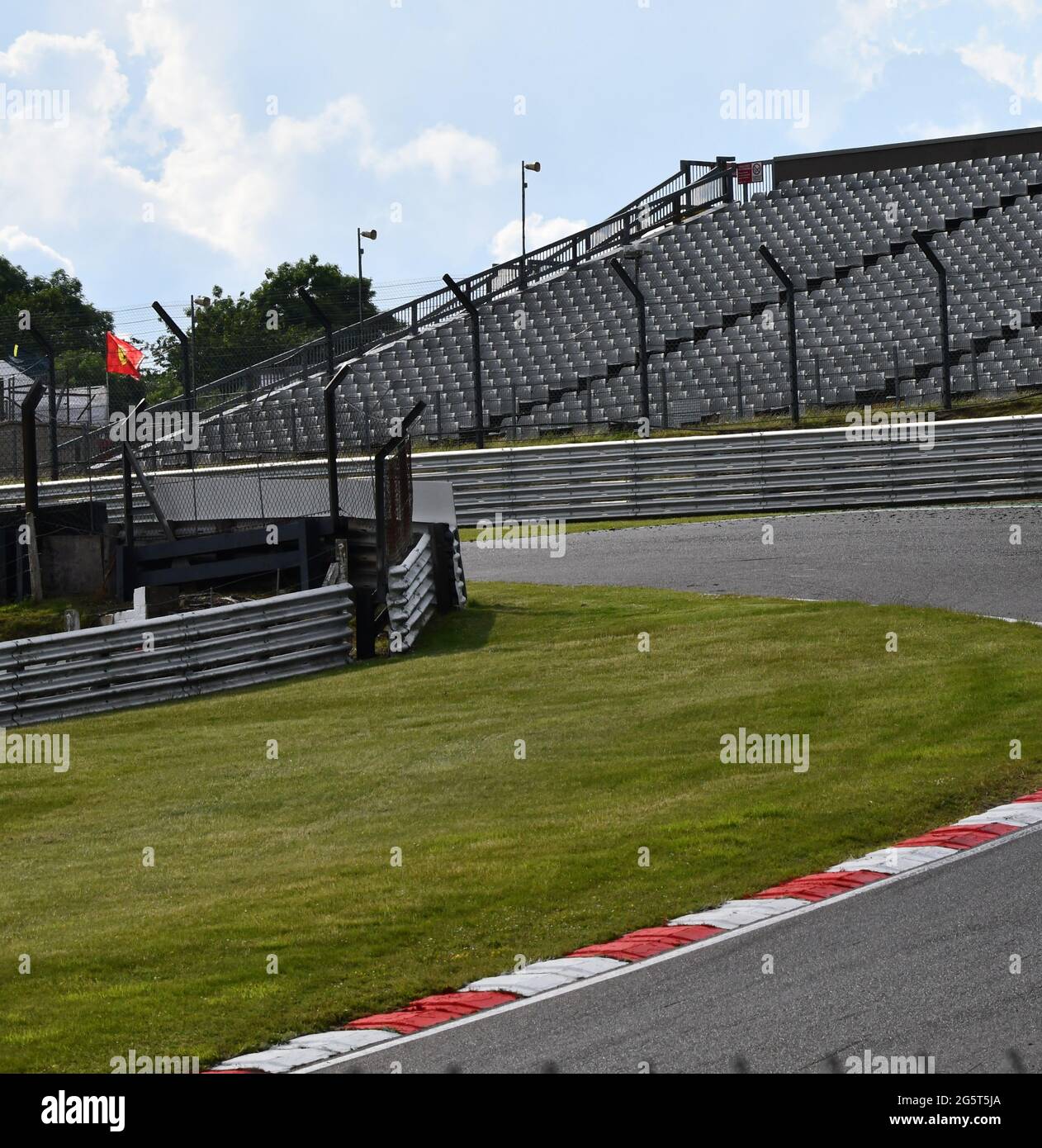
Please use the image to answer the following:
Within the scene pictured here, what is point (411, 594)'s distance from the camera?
16.6 metres

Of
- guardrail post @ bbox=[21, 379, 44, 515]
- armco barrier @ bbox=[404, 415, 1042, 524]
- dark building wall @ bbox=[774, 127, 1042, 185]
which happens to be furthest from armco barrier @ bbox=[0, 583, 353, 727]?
dark building wall @ bbox=[774, 127, 1042, 185]

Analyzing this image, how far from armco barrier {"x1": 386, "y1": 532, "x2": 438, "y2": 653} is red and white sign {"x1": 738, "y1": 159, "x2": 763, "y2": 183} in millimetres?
33145

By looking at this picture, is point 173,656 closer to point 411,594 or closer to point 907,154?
point 411,594

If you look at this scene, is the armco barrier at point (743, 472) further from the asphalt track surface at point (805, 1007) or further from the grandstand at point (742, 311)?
the asphalt track surface at point (805, 1007)

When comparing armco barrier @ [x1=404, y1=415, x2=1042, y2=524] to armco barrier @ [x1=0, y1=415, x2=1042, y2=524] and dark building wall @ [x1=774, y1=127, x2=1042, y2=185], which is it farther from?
dark building wall @ [x1=774, y1=127, x2=1042, y2=185]

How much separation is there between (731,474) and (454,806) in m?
17.2

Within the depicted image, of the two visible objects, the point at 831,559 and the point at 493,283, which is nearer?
the point at 831,559

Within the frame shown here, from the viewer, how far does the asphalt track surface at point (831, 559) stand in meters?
17.1

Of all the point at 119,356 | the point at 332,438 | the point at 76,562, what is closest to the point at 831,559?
the point at 332,438

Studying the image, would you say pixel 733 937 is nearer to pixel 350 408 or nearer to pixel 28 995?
pixel 28 995

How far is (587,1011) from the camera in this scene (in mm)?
6234

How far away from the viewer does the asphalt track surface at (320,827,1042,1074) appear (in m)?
5.59

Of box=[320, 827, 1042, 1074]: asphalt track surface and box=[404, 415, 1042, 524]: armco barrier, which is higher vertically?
box=[404, 415, 1042, 524]: armco barrier
